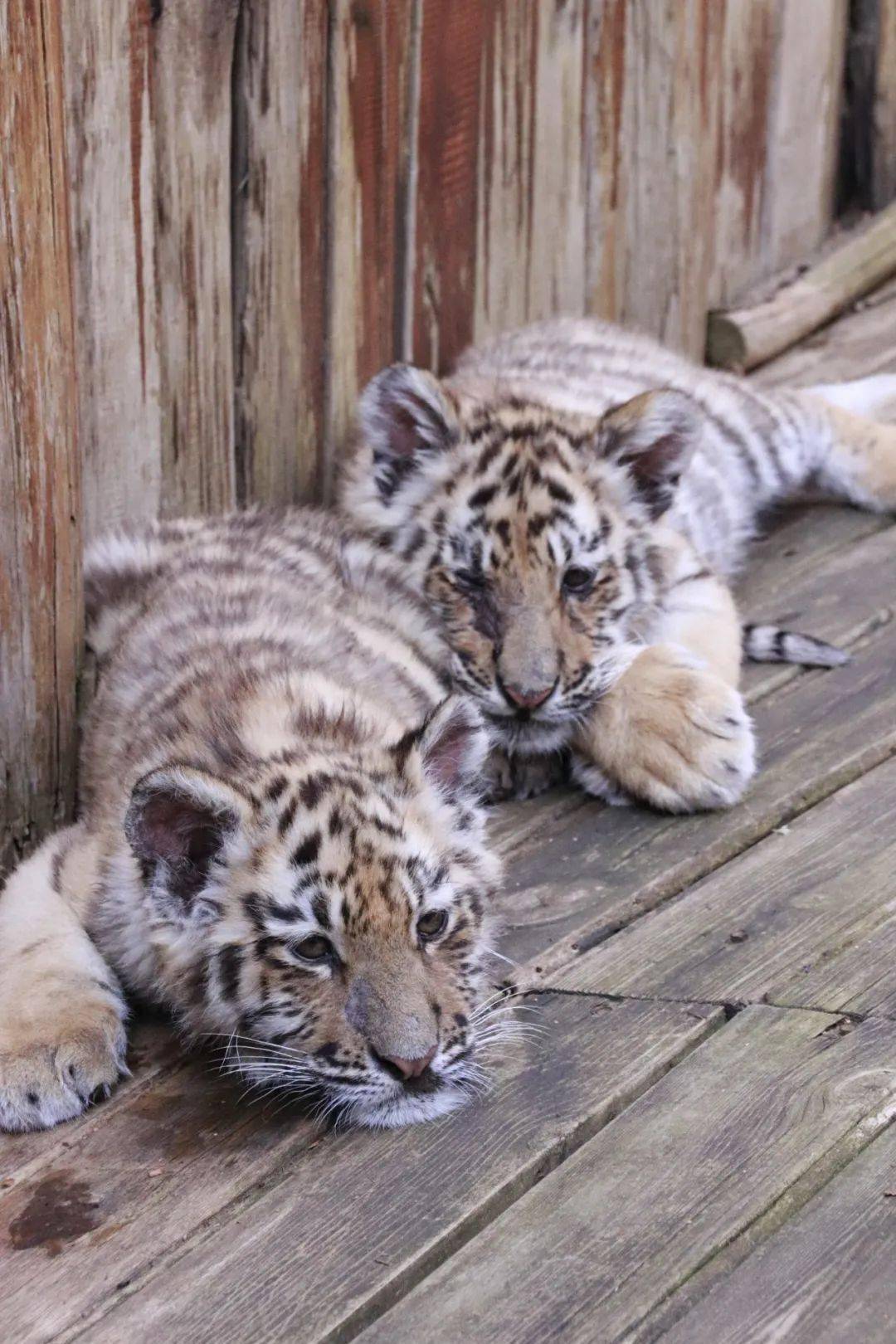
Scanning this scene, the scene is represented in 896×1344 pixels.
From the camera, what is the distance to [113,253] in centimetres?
365

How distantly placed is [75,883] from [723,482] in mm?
2420

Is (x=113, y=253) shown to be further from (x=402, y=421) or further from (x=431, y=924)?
(x=431, y=924)

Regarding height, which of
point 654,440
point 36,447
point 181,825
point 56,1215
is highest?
point 36,447

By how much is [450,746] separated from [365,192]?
5.90ft

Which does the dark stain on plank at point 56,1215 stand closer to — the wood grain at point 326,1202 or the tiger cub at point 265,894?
the wood grain at point 326,1202

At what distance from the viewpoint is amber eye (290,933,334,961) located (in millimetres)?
2705

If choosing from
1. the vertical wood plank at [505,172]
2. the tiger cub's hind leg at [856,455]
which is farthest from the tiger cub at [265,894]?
the tiger cub's hind leg at [856,455]

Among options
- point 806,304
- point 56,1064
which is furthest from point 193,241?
point 806,304

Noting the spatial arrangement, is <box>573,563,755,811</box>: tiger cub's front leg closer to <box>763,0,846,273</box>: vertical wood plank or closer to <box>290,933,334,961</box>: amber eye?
<box>290,933,334,961</box>: amber eye

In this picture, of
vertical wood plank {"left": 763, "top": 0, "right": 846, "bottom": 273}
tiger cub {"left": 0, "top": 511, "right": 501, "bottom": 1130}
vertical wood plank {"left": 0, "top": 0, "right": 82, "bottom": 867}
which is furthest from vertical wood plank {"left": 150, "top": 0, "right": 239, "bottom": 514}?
vertical wood plank {"left": 763, "top": 0, "right": 846, "bottom": 273}

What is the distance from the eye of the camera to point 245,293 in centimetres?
407

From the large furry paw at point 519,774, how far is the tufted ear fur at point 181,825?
105 centimetres

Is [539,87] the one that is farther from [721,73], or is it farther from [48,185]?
[48,185]

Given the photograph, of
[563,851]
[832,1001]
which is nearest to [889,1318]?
[832,1001]
